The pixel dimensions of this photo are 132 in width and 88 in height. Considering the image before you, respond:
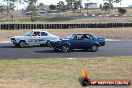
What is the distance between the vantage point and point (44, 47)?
31.1 meters

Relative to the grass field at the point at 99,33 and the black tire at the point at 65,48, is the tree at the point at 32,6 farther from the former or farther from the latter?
the black tire at the point at 65,48

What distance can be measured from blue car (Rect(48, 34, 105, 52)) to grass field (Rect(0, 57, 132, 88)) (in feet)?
21.7

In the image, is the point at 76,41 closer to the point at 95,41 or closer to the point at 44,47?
the point at 95,41

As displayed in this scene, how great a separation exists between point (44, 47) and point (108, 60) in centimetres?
1082

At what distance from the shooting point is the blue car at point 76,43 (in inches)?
1075

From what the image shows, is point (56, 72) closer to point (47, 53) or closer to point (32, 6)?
point (47, 53)

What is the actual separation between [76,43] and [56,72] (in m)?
11.0

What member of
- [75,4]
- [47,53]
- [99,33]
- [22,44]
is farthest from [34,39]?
[75,4]

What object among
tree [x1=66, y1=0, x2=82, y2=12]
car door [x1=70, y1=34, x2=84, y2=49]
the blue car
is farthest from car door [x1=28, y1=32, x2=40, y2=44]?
tree [x1=66, y1=0, x2=82, y2=12]

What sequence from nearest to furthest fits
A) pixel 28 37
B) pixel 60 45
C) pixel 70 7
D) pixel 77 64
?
pixel 77 64 → pixel 60 45 → pixel 28 37 → pixel 70 7

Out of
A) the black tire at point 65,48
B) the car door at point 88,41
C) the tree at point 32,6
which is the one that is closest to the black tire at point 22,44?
the black tire at point 65,48

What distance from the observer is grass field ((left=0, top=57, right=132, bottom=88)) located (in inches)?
574

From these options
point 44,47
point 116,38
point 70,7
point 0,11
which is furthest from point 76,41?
point 70,7

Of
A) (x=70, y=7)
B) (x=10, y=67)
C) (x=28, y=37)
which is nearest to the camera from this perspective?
(x=10, y=67)
